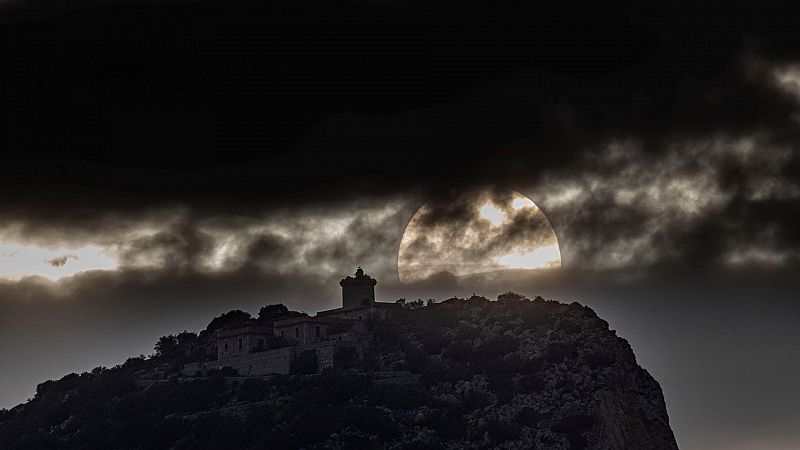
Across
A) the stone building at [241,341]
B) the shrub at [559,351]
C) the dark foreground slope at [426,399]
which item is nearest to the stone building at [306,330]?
the stone building at [241,341]

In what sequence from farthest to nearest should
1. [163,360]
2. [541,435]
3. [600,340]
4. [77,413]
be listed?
[163,360] < [77,413] < [600,340] < [541,435]

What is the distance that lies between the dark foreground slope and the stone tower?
11.4 feet

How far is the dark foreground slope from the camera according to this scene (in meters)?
116

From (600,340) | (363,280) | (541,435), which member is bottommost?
(541,435)

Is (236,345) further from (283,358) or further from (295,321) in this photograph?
(283,358)

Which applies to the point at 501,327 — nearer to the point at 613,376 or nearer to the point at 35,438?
the point at 613,376

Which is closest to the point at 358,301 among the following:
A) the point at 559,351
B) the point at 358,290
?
the point at 358,290

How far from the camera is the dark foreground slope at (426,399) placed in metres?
116

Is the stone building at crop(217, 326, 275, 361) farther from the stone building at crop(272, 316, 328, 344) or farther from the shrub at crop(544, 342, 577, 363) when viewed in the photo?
the shrub at crop(544, 342, 577, 363)

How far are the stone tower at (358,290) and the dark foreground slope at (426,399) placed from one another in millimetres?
3465

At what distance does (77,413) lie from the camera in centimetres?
13112

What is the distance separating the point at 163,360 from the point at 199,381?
1432 cm

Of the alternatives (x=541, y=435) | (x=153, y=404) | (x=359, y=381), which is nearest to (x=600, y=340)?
(x=541, y=435)

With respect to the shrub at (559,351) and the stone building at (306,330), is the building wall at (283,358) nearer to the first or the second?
the stone building at (306,330)
